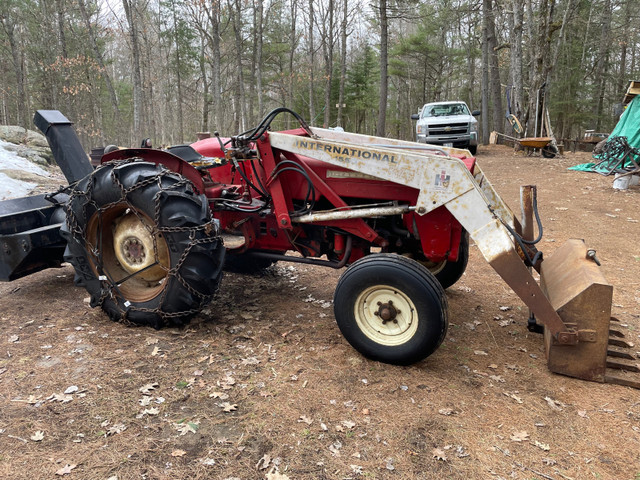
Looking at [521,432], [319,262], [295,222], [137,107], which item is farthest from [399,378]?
[137,107]

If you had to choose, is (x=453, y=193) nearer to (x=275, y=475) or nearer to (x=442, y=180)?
(x=442, y=180)

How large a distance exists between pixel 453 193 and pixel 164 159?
2526 millimetres

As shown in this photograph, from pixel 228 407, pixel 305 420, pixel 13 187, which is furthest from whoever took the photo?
pixel 13 187

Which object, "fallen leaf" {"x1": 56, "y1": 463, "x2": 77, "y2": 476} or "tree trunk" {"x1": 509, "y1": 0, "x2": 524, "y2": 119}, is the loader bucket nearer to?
"fallen leaf" {"x1": 56, "y1": 463, "x2": 77, "y2": 476}

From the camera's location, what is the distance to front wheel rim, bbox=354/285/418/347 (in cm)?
308

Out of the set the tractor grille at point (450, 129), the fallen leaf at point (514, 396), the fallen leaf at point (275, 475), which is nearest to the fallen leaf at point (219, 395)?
the fallen leaf at point (275, 475)

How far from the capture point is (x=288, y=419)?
102 inches

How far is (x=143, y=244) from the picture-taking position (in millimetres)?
3717

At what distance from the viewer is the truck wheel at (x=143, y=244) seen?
11.1 ft

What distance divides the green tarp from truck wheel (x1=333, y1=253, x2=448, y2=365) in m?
10.6

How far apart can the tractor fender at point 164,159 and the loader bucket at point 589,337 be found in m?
3.04

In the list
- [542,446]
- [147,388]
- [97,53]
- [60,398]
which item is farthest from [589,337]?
[97,53]

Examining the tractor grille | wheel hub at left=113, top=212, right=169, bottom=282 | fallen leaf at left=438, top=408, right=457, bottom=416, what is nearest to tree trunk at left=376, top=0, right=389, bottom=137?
the tractor grille

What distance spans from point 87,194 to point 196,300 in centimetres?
125
